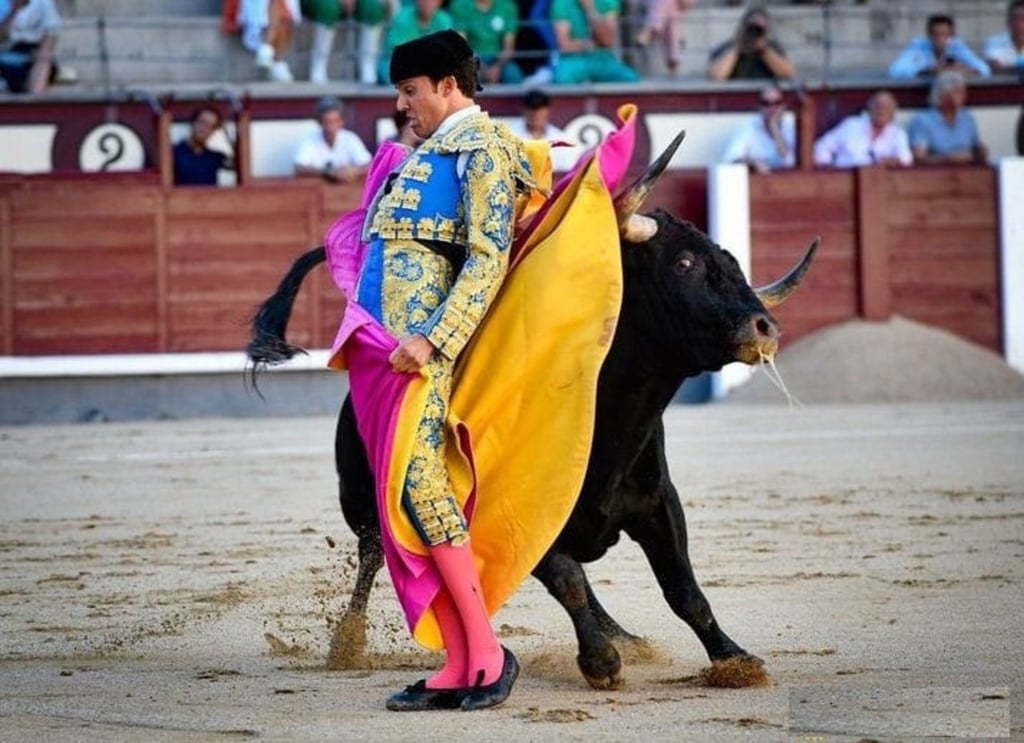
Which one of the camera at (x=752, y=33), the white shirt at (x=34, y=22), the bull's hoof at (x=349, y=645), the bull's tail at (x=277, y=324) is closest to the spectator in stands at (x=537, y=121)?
the camera at (x=752, y=33)

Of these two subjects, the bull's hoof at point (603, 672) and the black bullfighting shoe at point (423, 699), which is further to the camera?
the bull's hoof at point (603, 672)

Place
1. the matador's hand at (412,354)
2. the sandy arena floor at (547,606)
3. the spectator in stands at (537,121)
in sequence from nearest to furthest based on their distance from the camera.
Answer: the sandy arena floor at (547,606), the matador's hand at (412,354), the spectator in stands at (537,121)

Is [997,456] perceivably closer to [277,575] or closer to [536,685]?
[277,575]

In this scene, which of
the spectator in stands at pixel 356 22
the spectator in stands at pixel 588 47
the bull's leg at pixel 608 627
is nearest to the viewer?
the bull's leg at pixel 608 627

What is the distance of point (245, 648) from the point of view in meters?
4.14

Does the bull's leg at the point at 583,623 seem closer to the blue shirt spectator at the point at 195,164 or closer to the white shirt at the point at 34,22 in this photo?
the blue shirt spectator at the point at 195,164

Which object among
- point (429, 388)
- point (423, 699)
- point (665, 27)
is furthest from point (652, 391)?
point (665, 27)

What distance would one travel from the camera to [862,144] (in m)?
11.2

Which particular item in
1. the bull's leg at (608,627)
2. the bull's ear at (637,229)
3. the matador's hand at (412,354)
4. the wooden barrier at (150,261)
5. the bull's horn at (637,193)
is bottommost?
the wooden barrier at (150,261)

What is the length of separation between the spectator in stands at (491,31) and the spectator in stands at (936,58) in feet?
6.63

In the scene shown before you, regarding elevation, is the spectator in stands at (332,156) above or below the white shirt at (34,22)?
below

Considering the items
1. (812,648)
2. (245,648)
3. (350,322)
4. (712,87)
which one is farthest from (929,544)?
(712,87)

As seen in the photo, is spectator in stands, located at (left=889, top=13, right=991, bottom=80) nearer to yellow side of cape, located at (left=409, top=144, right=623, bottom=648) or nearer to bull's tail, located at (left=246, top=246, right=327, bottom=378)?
bull's tail, located at (left=246, top=246, right=327, bottom=378)

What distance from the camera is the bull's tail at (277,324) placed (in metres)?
3.96
